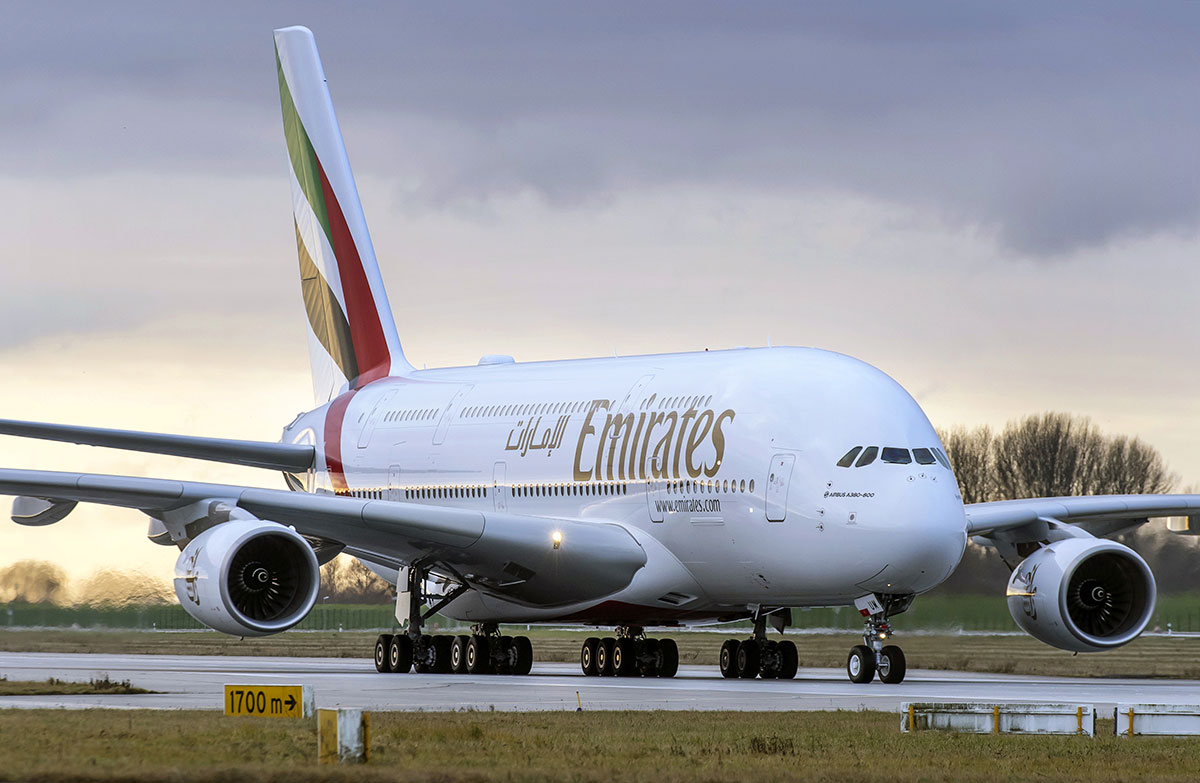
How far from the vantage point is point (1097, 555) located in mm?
27609

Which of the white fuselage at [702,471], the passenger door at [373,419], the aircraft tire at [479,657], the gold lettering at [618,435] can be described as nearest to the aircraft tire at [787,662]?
the white fuselage at [702,471]

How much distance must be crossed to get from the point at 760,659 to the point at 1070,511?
5331 millimetres

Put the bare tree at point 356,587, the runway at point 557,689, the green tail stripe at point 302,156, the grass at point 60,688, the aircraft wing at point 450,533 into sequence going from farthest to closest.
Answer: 1. the bare tree at point 356,587
2. the green tail stripe at point 302,156
3. the aircraft wing at point 450,533
4. the grass at point 60,688
5. the runway at point 557,689

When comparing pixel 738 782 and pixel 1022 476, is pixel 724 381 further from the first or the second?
pixel 1022 476

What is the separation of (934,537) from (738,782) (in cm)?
1181

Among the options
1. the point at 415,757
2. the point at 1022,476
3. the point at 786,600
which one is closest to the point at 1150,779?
the point at 415,757

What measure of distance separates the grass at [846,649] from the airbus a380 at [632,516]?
240 centimetres

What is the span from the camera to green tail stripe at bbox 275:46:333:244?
4031 cm

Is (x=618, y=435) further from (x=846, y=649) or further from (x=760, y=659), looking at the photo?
(x=846, y=649)

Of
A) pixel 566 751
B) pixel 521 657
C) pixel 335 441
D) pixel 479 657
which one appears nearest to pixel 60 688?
pixel 479 657

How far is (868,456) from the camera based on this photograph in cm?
2544

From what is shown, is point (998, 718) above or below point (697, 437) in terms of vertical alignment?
below

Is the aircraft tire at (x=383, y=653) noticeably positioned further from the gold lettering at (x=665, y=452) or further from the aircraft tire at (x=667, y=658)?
the gold lettering at (x=665, y=452)

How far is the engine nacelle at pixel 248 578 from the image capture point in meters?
24.2
